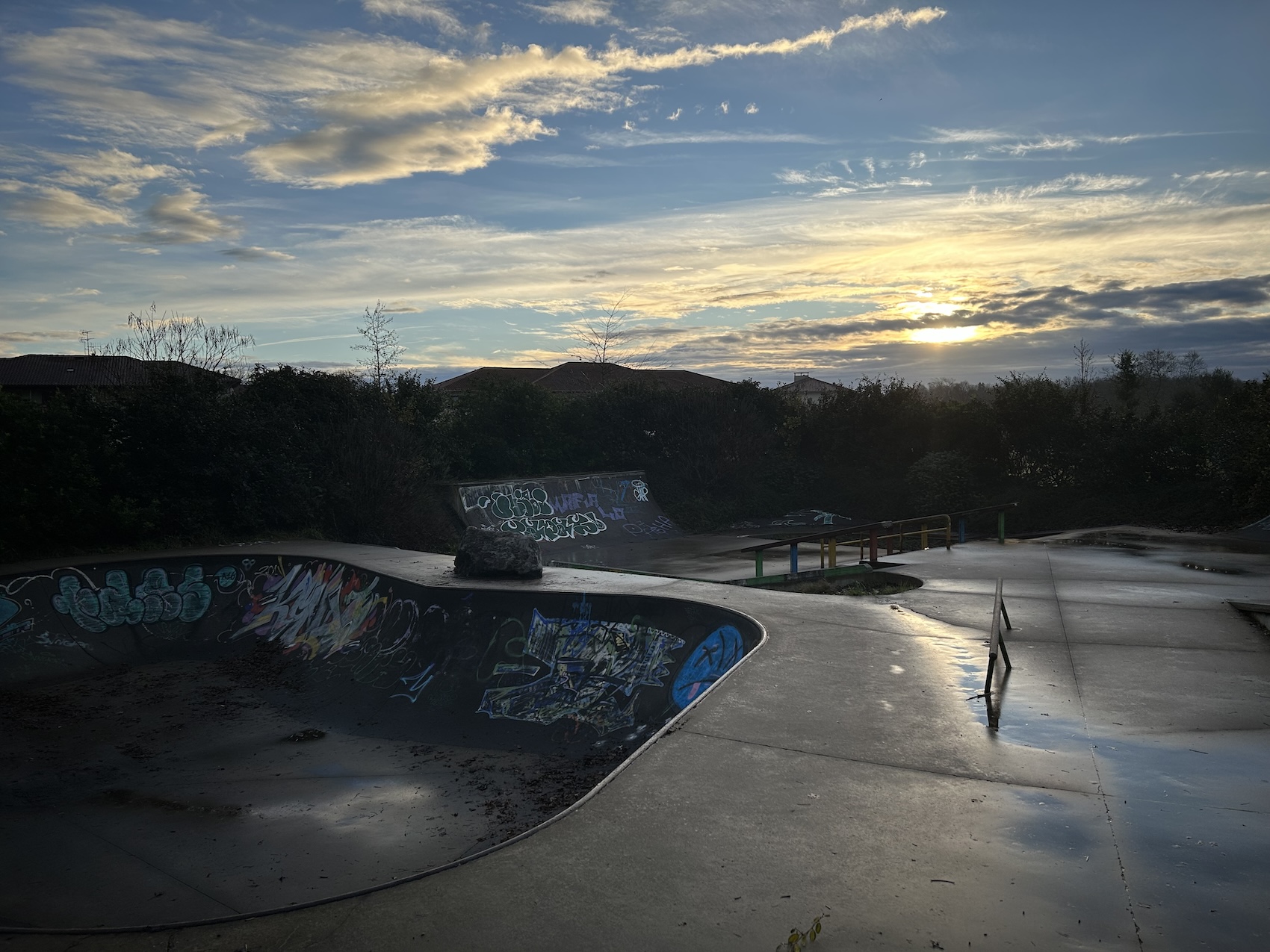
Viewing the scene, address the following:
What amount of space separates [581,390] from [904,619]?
131ft

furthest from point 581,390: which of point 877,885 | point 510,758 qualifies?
point 877,885

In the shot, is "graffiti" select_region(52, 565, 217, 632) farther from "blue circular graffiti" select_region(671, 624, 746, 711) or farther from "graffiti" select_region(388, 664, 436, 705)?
"blue circular graffiti" select_region(671, 624, 746, 711)

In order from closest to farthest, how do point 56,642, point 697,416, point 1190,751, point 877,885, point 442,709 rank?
point 877,885 → point 1190,751 → point 442,709 → point 56,642 → point 697,416

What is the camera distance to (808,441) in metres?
28.7

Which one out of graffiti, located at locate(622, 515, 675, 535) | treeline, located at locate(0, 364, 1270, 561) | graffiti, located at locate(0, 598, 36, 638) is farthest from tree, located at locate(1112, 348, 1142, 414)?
graffiti, located at locate(0, 598, 36, 638)

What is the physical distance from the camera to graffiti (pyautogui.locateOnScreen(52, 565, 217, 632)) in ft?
42.0

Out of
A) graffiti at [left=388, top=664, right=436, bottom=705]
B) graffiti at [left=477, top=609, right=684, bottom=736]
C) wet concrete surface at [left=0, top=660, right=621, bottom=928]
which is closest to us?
wet concrete surface at [left=0, top=660, right=621, bottom=928]

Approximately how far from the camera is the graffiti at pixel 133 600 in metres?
12.8

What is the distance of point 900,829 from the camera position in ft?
13.7

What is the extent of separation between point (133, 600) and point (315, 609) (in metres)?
3.19

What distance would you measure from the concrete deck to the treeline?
12877 mm

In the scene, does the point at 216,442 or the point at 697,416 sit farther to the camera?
the point at 697,416

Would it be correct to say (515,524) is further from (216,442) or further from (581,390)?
(581,390)

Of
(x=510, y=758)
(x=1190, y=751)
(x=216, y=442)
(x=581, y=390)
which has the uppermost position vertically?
(x=581, y=390)
